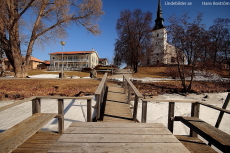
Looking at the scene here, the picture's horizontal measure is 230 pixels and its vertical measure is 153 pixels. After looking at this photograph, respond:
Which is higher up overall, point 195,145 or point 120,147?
point 120,147

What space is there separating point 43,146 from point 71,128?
0.83m

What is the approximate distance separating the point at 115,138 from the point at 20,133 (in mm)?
1663

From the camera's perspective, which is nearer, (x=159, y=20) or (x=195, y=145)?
(x=195, y=145)

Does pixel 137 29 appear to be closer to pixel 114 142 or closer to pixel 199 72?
pixel 199 72

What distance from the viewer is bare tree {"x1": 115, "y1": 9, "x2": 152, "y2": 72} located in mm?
19922

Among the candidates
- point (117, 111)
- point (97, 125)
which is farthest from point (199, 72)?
point (97, 125)

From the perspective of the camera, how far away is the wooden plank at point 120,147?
162 centimetres

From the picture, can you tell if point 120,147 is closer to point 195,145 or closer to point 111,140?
point 111,140

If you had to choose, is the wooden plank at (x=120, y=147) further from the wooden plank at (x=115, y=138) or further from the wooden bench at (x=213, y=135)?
the wooden bench at (x=213, y=135)

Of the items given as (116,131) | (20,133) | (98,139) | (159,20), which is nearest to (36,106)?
(20,133)

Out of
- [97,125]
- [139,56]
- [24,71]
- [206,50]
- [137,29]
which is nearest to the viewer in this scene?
[97,125]

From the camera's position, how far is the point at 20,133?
2092 mm

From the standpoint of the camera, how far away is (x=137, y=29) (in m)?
21.1

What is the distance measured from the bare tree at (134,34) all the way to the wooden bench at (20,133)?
17746mm
